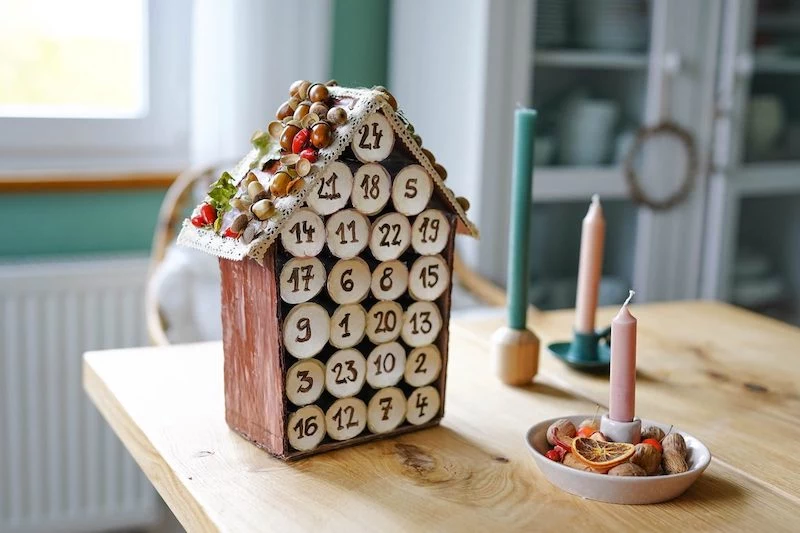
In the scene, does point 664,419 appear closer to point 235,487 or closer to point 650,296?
point 235,487

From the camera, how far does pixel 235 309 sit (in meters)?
1.02

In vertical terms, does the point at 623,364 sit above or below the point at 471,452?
above

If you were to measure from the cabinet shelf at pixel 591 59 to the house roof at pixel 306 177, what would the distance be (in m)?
1.45

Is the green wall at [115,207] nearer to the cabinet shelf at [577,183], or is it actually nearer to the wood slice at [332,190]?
the cabinet shelf at [577,183]

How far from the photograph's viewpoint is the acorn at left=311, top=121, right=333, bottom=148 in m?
0.95

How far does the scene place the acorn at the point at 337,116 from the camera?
0.96 m

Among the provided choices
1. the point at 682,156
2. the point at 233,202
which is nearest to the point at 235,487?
the point at 233,202

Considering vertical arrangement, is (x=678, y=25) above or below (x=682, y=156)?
above

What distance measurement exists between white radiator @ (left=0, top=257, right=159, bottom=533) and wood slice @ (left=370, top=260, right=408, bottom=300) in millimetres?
1454

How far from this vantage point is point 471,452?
1034mm

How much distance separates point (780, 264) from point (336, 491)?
7.57 ft

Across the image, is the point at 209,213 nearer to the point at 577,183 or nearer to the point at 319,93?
the point at 319,93

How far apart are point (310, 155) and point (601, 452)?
0.39 meters

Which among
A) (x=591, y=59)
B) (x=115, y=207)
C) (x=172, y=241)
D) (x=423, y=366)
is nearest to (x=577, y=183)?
(x=591, y=59)
